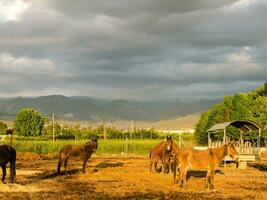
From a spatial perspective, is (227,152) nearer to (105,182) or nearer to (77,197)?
(105,182)

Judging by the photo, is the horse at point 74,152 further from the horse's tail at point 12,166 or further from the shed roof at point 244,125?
the shed roof at point 244,125

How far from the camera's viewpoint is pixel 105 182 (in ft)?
70.2

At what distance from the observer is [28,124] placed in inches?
3952

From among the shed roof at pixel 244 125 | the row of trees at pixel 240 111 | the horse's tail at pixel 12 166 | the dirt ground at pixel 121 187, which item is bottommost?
the dirt ground at pixel 121 187

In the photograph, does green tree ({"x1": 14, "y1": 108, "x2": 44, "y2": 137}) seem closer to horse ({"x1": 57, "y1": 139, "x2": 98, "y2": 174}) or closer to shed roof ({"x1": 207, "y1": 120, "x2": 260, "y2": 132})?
shed roof ({"x1": 207, "y1": 120, "x2": 260, "y2": 132})

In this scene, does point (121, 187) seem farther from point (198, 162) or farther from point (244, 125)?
point (244, 125)

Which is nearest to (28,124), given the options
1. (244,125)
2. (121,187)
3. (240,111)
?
(240,111)

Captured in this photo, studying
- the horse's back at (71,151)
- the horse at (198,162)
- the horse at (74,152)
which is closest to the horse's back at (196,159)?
the horse at (198,162)

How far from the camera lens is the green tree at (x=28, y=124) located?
324ft

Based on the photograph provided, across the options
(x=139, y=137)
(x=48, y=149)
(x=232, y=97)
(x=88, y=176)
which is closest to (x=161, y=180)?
(x=88, y=176)

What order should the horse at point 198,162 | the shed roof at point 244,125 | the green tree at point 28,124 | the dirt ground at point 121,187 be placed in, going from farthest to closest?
the green tree at point 28,124 < the shed roof at point 244,125 < the horse at point 198,162 < the dirt ground at point 121,187

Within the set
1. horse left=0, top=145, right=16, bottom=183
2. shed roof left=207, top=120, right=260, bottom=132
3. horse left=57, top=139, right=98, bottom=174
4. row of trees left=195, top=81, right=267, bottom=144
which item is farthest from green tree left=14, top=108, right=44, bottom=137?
horse left=0, top=145, right=16, bottom=183

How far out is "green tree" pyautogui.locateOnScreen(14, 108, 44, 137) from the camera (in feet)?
324

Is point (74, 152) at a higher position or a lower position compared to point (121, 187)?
higher
